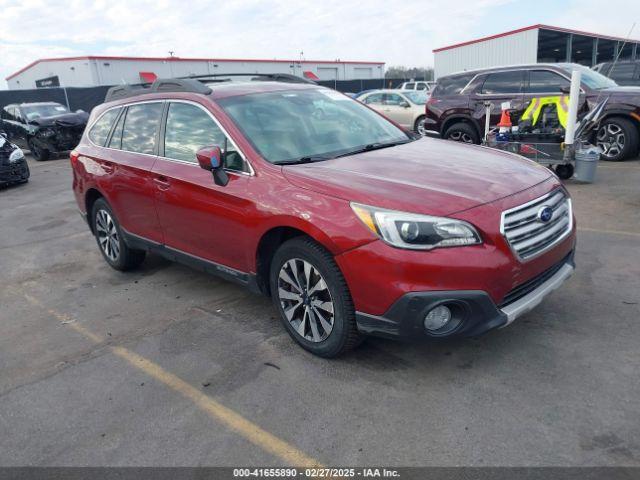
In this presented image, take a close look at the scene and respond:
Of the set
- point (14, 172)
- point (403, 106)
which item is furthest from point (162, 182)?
point (403, 106)

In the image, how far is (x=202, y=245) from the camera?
163 inches

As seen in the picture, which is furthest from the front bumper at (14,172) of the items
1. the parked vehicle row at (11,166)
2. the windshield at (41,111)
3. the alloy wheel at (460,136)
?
the alloy wheel at (460,136)

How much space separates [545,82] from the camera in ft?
32.0

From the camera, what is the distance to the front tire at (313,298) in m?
3.13

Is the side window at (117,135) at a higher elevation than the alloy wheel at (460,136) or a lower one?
higher

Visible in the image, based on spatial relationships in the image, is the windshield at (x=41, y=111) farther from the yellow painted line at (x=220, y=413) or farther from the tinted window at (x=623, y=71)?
A: the tinted window at (x=623, y=71)

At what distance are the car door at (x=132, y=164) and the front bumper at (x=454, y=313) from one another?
8.07ft

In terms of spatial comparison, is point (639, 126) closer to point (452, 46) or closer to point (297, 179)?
point (297, 179)

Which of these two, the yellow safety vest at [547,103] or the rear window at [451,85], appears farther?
the rear window at [451,85]

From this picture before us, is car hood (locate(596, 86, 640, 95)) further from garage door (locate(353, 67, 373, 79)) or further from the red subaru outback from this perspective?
garage door (locate(353, 67, 373, 79))

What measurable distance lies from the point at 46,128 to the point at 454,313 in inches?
634

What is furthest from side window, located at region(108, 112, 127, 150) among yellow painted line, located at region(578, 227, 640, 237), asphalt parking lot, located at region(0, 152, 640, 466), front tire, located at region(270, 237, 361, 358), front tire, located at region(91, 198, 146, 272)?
yellow painted line, located at region(578, 227, 640, 237)

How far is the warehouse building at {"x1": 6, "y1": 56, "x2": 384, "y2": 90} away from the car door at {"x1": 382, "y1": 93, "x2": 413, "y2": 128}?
66.1 feet

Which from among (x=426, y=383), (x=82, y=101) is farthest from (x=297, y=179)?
(x=82, y=101)
